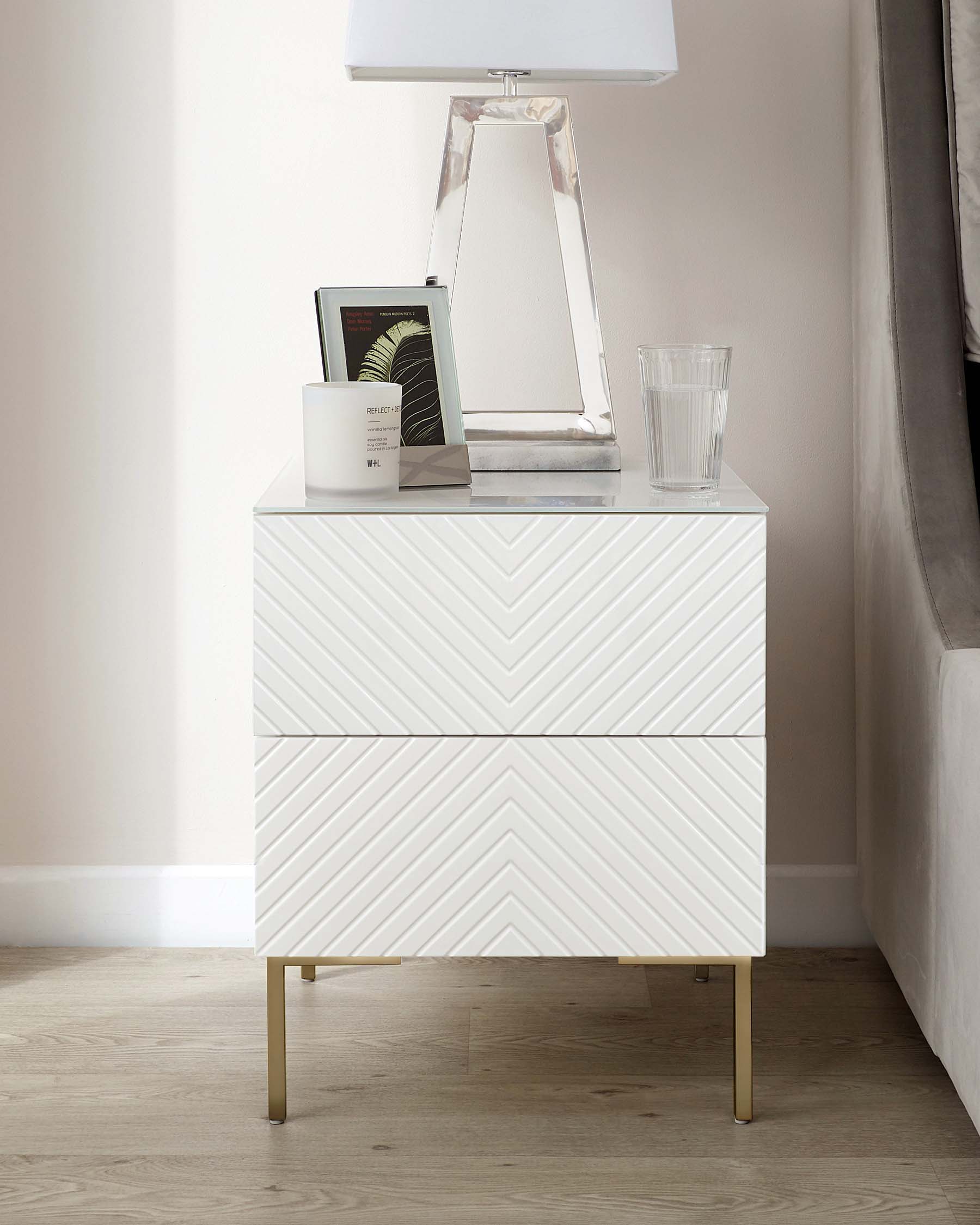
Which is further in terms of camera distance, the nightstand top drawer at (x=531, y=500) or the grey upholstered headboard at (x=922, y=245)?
the grey upholstered headboard at (x=922, y=245)

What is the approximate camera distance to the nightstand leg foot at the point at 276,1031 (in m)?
1.30

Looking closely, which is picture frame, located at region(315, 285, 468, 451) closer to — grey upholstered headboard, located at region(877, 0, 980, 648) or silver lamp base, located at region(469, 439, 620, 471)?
silver lamp base, located at region(469, 439, 620, 471)

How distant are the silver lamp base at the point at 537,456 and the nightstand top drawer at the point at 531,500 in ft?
0.09

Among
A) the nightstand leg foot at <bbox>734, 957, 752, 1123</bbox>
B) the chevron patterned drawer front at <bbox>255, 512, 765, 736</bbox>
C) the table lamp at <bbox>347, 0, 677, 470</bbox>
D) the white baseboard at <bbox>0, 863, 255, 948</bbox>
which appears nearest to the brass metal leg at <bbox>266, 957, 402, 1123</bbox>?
the chevron patterned drawer front at <bbox>255, 512, 765, 736</bbox>

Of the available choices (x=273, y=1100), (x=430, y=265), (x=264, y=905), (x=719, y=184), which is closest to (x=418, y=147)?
(x=430, y=265)

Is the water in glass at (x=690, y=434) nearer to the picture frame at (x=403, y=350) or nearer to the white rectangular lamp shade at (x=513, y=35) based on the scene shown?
the picture frame at (x=403, y=350)

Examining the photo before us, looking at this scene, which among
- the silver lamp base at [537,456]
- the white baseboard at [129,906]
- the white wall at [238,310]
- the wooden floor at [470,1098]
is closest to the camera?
A: the wooden floor at [470,1098]

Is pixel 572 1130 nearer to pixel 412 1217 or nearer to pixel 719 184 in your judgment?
pixel 412 1217

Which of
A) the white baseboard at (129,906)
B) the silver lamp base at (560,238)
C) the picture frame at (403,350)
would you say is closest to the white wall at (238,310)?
the white baseboard at (129,906)

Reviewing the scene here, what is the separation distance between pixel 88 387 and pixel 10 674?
41cm

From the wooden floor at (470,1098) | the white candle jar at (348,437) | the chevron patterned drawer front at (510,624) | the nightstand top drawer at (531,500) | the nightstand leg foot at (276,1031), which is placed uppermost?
the white candle jar at (348,437)

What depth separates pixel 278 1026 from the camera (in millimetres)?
1306

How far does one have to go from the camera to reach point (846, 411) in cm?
167

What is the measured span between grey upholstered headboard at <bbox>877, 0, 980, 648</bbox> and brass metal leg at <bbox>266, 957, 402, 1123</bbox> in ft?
2.64
